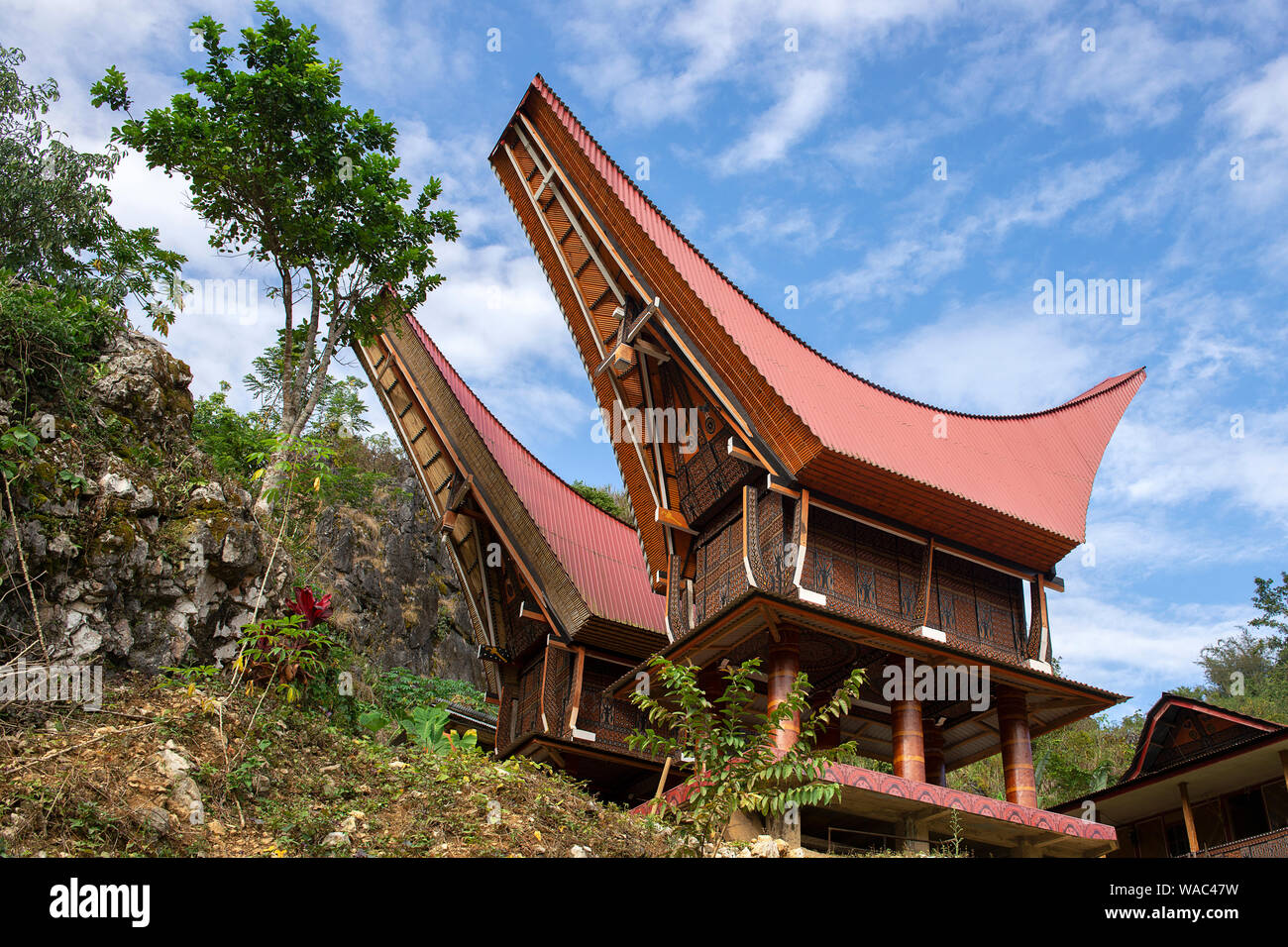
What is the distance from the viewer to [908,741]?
476 inches

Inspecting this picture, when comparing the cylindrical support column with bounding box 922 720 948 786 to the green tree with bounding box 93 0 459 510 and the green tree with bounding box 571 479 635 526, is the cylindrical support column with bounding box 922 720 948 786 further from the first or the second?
the green tree with bounding box 571 479 635 526

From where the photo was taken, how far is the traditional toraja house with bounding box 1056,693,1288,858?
1401cm

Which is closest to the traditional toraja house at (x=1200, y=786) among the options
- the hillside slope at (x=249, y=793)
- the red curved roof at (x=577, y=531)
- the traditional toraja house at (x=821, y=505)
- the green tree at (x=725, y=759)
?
the traditional toraja house at (x=821, y=505)

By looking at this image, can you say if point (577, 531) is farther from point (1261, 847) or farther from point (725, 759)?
point (725, 759)

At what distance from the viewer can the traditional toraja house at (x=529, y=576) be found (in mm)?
17125

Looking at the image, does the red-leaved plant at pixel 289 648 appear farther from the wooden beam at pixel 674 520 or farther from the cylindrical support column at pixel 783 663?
the wooden beam at pixel 674 520

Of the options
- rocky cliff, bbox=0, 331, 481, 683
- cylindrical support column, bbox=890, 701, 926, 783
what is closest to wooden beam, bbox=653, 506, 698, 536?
cylindrical support column, bbox=890, 701, 926, 783

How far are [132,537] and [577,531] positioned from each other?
38.0ft

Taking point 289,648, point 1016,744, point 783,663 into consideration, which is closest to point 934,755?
point 1016,744

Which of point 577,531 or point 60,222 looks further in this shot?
point 577,531

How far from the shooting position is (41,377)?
949cm

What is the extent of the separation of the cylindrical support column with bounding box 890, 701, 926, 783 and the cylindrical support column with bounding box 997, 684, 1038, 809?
1.49m
